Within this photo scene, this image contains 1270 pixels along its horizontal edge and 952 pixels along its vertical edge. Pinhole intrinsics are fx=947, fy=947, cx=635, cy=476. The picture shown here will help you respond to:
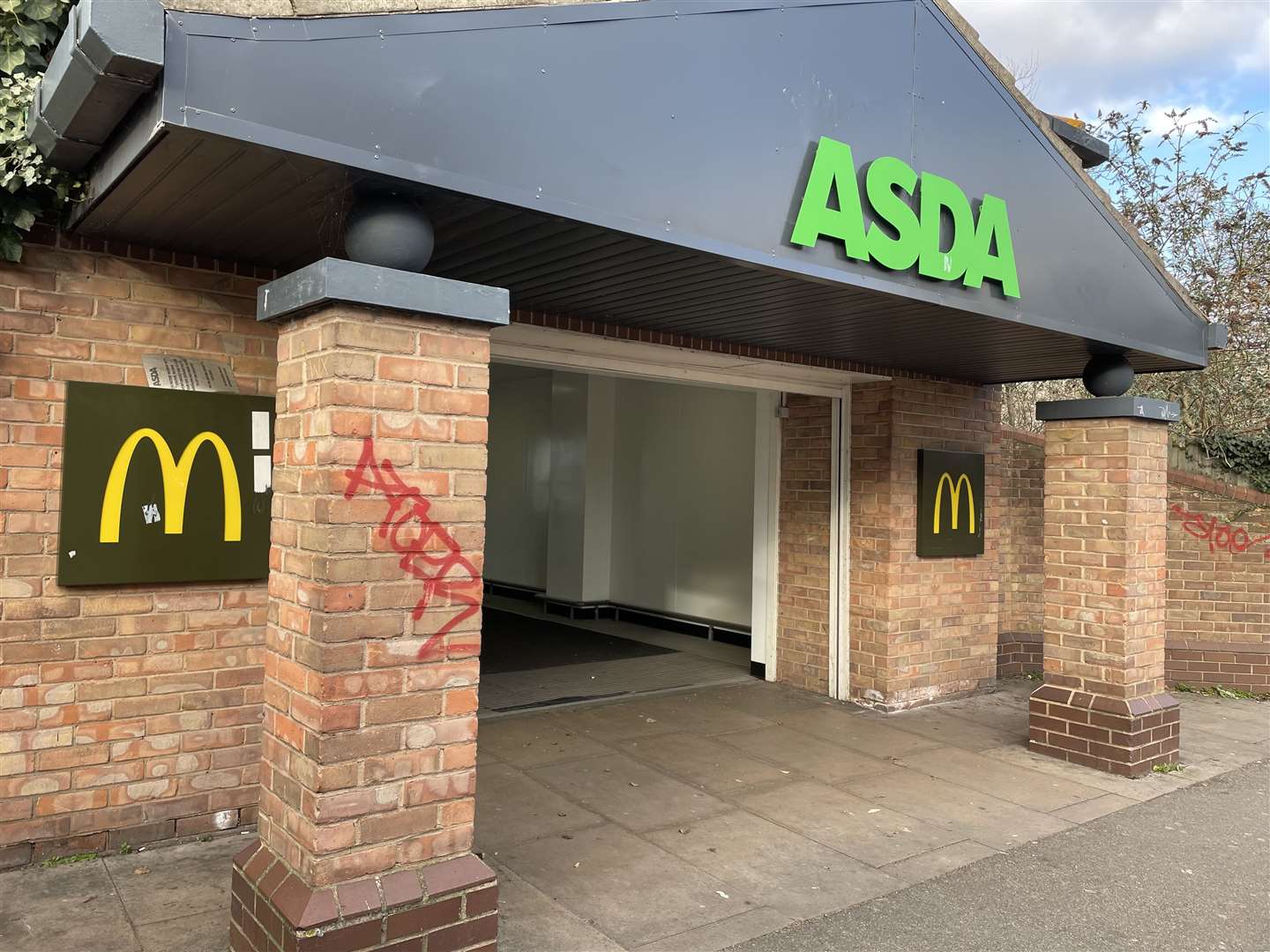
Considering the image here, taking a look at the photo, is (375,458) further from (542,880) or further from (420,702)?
(542,880)

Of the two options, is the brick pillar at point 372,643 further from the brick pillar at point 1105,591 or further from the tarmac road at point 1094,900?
the brick pillar at point 1105,591

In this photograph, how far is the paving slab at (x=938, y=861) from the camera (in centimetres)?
450

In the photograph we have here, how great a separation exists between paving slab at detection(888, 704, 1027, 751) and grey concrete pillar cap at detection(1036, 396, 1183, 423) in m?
2.36

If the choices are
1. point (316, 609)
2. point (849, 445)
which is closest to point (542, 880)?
point (316, 609)

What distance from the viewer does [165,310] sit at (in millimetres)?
4395

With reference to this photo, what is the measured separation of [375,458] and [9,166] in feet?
6.58

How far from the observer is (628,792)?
5586 mm

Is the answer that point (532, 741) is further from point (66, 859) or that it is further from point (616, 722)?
point (66, 859)

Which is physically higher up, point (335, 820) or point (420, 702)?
point (420, 702)

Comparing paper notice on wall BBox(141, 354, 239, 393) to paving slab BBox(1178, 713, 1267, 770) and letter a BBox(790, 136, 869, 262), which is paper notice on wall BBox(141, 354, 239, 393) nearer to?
letter a BBox(790, 136, 869, 262)

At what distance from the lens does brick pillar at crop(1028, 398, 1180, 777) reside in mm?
6258

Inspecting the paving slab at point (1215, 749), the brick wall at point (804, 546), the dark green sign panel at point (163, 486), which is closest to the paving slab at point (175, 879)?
the dark green sign panel at point (163, 486)

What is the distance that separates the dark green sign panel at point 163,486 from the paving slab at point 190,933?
1.47m

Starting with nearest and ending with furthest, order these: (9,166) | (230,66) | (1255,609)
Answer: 1. (230,66)
2. (9,166)
3. (1255,609)
